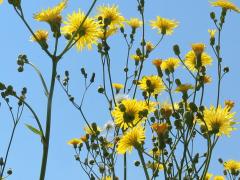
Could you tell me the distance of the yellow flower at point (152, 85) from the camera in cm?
491

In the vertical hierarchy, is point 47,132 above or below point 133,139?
below

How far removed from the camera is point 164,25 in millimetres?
6066

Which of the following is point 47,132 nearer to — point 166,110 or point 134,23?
point 166,110

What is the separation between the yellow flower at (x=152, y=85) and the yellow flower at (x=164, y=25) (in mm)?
1123

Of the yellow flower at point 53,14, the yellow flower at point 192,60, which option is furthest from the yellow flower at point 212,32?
the yellow flower at point 53,14

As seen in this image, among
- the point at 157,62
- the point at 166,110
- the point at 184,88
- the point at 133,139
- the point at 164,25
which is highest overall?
the point at 164,25

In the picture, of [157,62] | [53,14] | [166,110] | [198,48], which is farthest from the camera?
[157,62]

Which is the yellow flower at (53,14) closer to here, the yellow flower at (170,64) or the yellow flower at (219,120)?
the yellow flower at (219,120)

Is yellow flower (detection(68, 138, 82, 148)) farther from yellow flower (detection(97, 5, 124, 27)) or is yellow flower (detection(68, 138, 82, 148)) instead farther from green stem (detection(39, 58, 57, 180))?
green stem (detection(39, 58, 57, 180))

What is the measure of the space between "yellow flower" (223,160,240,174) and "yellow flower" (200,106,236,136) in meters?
2.11

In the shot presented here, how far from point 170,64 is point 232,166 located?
166 centimetres

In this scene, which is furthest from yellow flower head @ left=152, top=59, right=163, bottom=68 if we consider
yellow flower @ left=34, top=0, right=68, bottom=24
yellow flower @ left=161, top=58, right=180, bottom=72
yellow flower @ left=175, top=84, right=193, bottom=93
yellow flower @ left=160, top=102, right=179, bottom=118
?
yellow flower @ left=34, top=0, right=68, bottom=24

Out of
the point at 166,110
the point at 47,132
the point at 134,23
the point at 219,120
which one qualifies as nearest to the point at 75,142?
the point at 134,23

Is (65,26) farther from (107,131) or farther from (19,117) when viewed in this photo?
(19,117)
